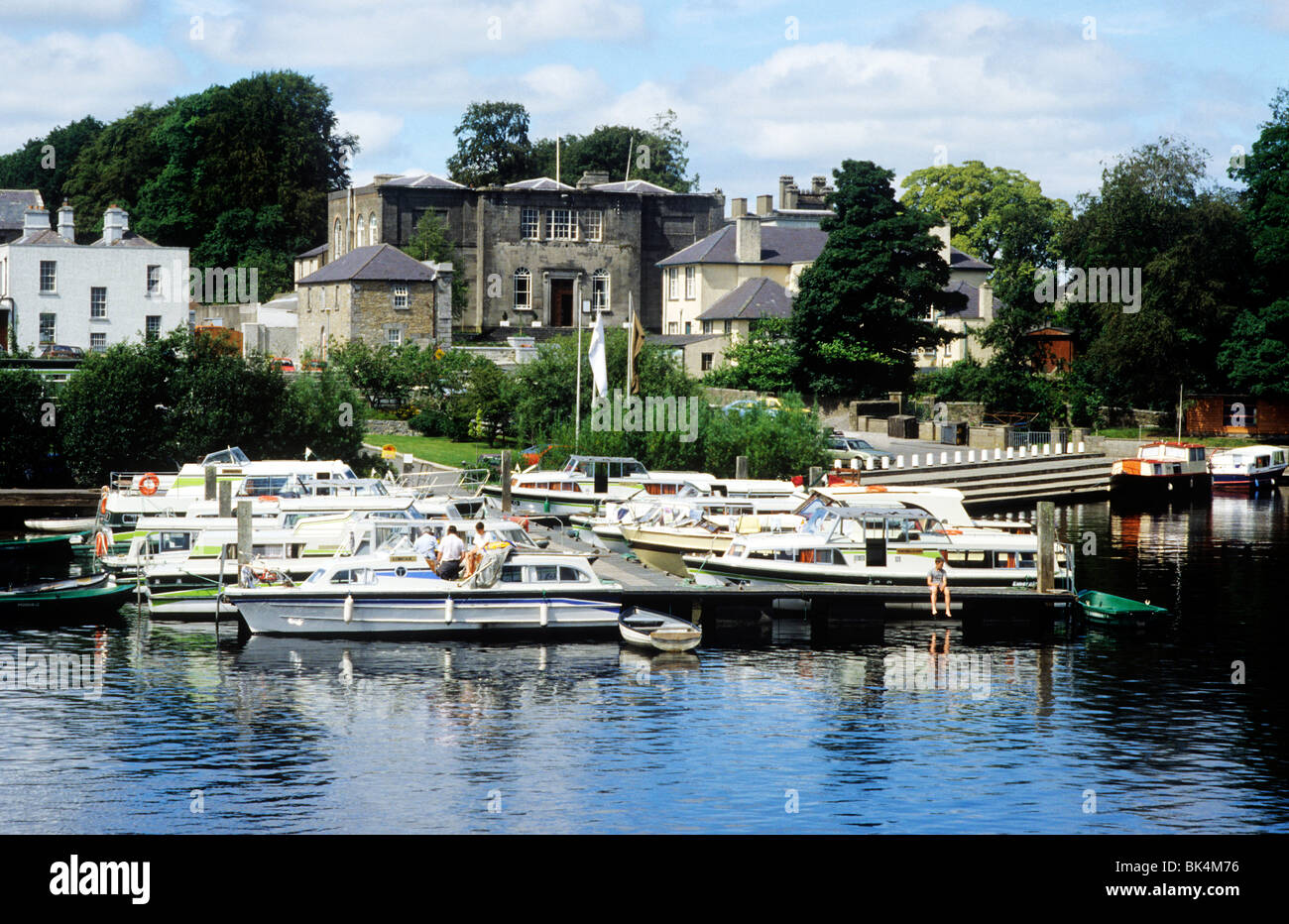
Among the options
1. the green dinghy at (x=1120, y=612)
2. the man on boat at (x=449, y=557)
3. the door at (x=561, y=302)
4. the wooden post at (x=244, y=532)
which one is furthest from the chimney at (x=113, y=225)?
the green dinghy at (x=1120, y=612)

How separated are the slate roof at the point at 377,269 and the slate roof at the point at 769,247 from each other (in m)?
21.4

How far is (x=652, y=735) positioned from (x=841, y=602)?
1360 cm

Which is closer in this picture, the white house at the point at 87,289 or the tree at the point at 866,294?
the white house at the point at 87,289

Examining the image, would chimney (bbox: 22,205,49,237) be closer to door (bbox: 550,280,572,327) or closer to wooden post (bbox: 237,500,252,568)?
door (bbox: 550,280,572,327)

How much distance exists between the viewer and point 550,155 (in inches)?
6235

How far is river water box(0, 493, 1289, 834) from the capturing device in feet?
95.3

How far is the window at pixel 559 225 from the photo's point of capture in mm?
123938

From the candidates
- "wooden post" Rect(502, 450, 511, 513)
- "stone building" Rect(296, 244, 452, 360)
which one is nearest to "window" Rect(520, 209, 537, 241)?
"stone building" Rect(296, 244, 452, 360)

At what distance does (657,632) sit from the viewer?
42469mm

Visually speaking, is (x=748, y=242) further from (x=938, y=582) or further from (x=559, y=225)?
(x=938, y=582)

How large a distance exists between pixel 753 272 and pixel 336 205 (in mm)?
34282

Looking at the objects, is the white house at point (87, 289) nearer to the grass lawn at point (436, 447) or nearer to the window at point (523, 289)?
the grass lawn at point (436, 447)

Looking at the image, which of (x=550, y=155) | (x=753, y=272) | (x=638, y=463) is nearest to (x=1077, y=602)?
(x=638, y=463)

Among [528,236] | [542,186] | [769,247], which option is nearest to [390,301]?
[528,236]
